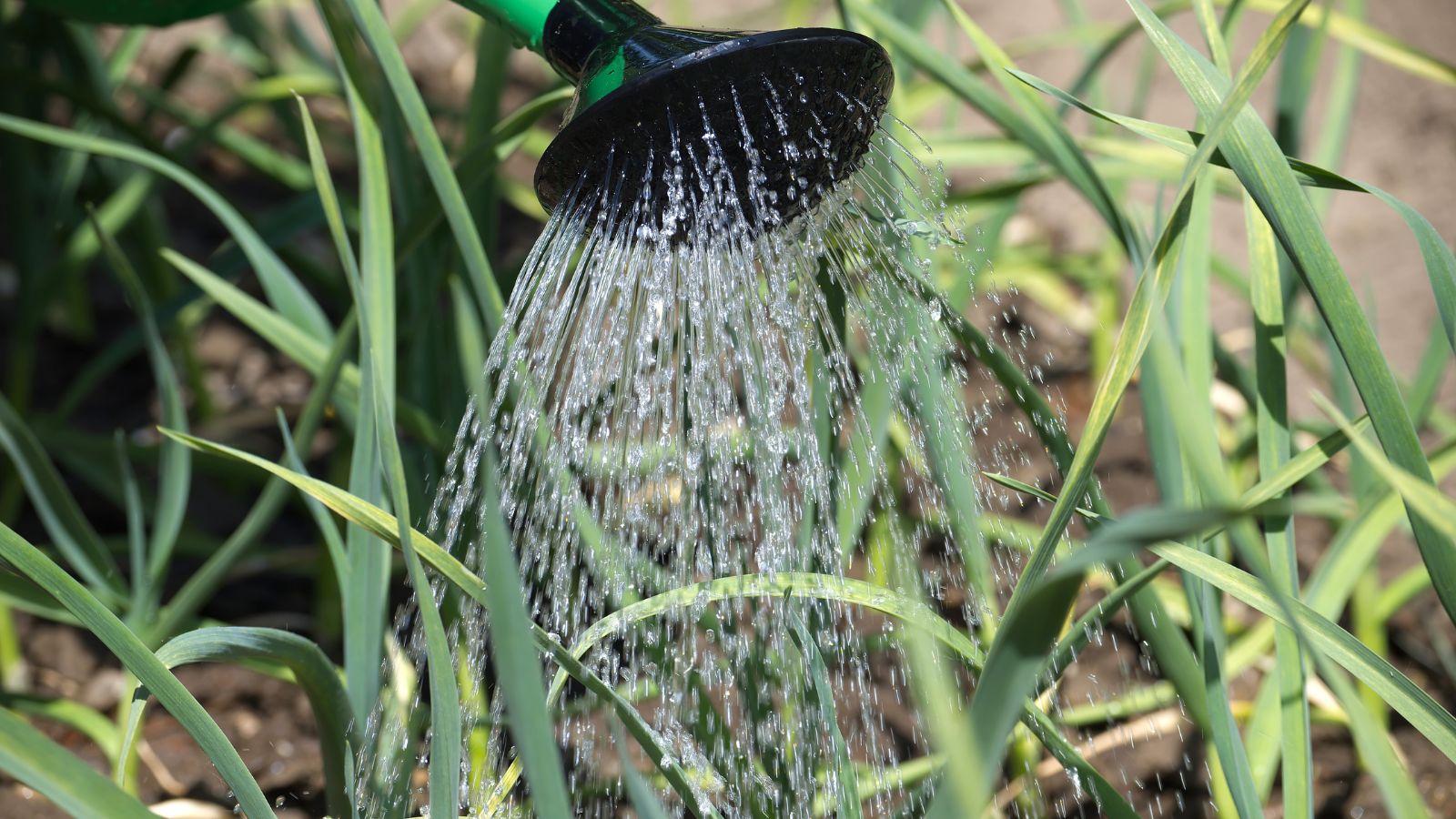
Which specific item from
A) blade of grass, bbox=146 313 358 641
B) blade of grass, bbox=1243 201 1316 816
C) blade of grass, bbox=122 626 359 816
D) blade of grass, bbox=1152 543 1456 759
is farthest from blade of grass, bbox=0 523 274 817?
blade of grass, bbox=1243 201 1316 816

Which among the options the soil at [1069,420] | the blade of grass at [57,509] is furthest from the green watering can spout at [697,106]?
the soil at [1069,420]

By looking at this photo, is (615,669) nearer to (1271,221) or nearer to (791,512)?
(791,512)

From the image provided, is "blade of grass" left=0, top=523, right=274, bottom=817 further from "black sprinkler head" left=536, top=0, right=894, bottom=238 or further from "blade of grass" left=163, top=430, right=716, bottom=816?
"black sprinkler head" left=536, top=0, right=894, bottom=238

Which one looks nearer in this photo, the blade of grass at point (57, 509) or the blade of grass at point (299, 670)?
the blade of grass at point (299, 670)

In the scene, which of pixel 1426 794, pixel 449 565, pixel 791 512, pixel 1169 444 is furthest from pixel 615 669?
pixel 1426 794

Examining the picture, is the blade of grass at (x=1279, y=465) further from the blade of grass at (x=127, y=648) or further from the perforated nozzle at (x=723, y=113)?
the blade of grass at (x=127, y=648)
